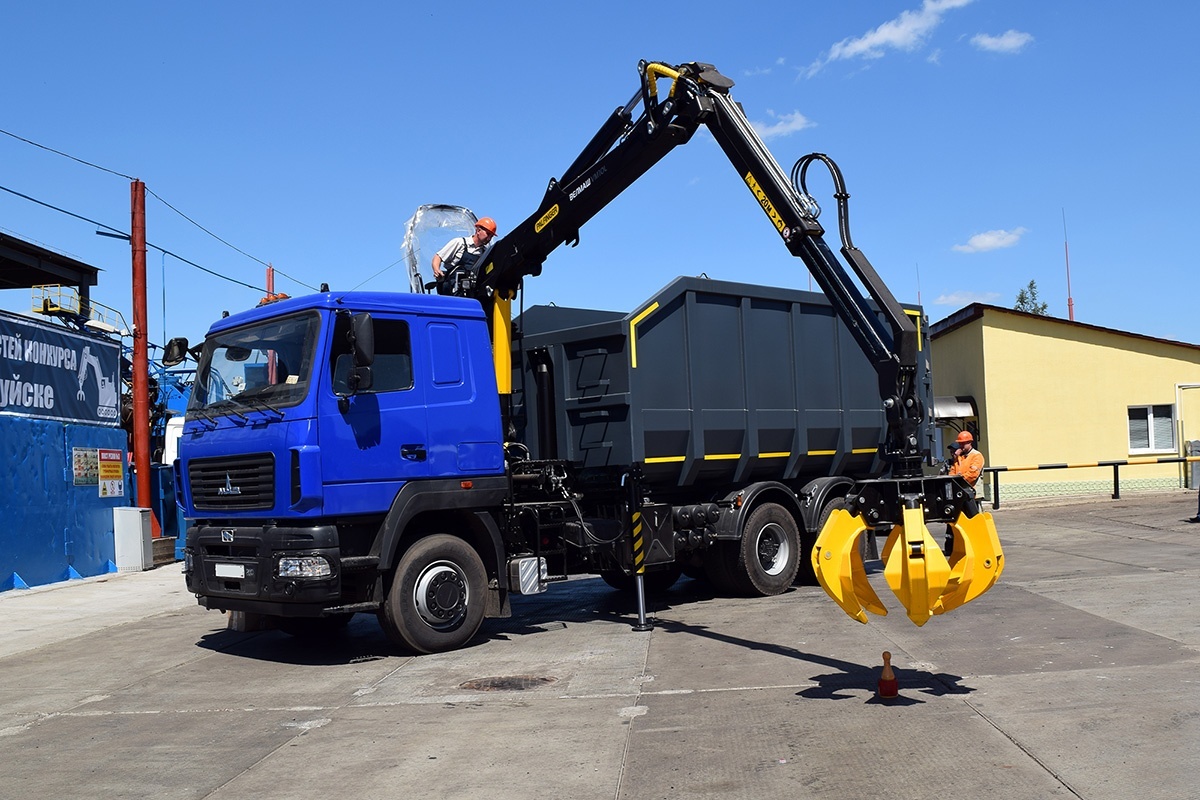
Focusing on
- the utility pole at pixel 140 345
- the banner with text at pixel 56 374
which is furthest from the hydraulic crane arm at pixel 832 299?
the utility pole at pixel 140 345

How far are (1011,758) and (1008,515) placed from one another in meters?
17.2

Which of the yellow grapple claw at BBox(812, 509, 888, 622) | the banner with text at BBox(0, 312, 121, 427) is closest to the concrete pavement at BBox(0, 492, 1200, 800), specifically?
the yellow grapple claw at BBox(812, 509, 888, 622)

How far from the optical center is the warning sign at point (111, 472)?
19.5 metres

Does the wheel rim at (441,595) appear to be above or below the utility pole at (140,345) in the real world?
below

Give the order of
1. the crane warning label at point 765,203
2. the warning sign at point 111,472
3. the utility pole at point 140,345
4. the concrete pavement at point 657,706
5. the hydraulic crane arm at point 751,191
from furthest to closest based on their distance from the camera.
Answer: the utility pole at point 140,345, the warning sign at point 111,472, the crane warning label at point 765,203, the hydraulic crane arm at point 751,191, the concrete pavement at point 657,706

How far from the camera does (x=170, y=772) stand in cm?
611

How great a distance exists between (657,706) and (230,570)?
4.07 m

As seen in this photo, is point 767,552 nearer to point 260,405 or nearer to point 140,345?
point 260,405

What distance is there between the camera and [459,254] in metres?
11.5

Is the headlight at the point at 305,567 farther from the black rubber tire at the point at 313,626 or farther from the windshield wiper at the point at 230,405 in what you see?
the black rubber tire at the point at 313,626

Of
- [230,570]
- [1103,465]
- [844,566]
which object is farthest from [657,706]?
[1103,465]

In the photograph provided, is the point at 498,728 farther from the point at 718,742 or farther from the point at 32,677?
the point at 32,677

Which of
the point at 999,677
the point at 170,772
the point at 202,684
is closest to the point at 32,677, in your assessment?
the point at 202,684

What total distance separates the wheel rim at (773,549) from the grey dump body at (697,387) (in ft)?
2.13
